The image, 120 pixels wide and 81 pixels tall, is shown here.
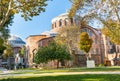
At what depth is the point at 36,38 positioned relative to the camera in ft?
258

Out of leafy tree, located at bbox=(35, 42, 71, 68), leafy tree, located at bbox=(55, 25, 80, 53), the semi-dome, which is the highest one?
the semi-dome

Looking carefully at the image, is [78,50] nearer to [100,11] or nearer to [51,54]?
[51,54]

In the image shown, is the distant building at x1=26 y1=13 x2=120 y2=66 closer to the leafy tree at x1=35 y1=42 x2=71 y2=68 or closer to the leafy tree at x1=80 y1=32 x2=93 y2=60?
the leafy tree at x1=80 y1=32 x2=93 y2=60

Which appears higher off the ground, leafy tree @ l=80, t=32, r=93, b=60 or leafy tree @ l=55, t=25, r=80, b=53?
leafy tree @ l=55, t=25, r=80, b=53

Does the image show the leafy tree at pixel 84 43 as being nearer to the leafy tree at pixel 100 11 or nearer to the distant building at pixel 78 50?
the distant building at pixel 78 50

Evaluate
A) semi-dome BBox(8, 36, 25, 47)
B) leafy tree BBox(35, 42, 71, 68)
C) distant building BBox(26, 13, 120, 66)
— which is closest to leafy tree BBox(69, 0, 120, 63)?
leafy tree BBox(35, 42, 71, 68)

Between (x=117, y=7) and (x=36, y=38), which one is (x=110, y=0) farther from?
(x=36, y=38)

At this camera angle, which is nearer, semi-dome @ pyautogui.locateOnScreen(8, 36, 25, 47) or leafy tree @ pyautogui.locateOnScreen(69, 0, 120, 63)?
leafy tree @ pyautogui.locateOnScreen(69, 0, 120, 63)

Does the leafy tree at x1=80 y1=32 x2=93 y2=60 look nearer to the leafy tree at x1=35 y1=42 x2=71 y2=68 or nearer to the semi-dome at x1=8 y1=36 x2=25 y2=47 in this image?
the leafy tree at x1=35 y1=42 x2=71 y2=68

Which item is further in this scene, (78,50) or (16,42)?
(16,42)

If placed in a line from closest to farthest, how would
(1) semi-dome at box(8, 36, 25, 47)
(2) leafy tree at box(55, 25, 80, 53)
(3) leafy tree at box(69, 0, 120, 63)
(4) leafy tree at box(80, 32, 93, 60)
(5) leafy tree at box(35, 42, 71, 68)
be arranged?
(3) leafy tree at box(69, 0, 120, 63)
(5) leafy tree at box(35, 42, 71, 68)
(4) leafy tree at box(80, 32, 93, 60)
(2) leafy tree at box(55, 25, 80, 53)
(1) semi-dome at box(8, 36, 25, 47)

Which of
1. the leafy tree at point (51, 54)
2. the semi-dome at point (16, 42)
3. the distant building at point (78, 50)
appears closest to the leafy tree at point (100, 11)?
the leafy tree at point (51, 54)

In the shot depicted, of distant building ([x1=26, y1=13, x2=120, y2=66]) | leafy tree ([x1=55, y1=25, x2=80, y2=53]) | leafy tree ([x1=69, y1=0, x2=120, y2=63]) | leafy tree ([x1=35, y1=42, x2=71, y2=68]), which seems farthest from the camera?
distant building ([x1=26, y1=13, x2=120, y2=66])

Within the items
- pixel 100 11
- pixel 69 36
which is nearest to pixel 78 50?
pixel 69 36
